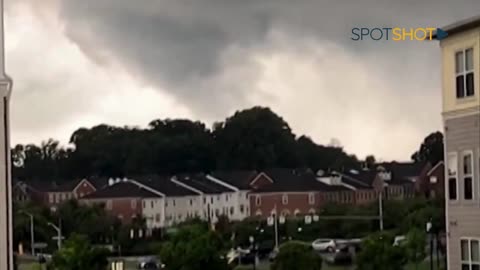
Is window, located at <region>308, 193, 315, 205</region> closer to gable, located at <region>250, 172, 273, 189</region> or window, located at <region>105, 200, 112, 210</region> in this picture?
gable, located at <region>250, 172, 273, 189</region>

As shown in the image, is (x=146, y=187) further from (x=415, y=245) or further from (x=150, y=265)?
(x=415, y=245)

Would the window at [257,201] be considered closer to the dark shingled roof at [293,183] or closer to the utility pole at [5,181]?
the dark shingled roof at [293,183]

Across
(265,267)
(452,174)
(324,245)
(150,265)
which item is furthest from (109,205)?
(452,174)

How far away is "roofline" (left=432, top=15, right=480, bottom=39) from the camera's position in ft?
14.3

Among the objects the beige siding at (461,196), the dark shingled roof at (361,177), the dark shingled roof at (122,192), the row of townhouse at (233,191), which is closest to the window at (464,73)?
the beige siding at (461,196)

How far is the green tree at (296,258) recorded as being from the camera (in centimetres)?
483

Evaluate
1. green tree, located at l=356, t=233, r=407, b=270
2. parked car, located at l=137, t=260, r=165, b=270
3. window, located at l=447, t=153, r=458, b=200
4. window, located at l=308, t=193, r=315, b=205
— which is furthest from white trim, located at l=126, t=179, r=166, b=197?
window, located at l=447, t=153, r=458, b=200

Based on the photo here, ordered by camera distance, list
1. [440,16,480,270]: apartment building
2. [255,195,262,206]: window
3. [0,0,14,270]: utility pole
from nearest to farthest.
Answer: [0,0,14,270]: utility pole < [440,16,480,270]: apartment building < [255,195,262,206]: window

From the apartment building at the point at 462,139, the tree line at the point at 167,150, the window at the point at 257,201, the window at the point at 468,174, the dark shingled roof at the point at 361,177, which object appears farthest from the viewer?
the dark shingled roof at the point at 361,177

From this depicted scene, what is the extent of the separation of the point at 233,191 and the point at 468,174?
3.73ft

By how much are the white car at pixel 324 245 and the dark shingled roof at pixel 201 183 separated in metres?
0.53

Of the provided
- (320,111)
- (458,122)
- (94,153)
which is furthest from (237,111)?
(458,122)

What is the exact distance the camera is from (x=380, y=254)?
4.91 m

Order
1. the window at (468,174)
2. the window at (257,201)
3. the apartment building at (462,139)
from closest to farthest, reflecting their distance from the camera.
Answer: the apartment building at (462,139) → the window at (468,174) → the window at (257,201)
